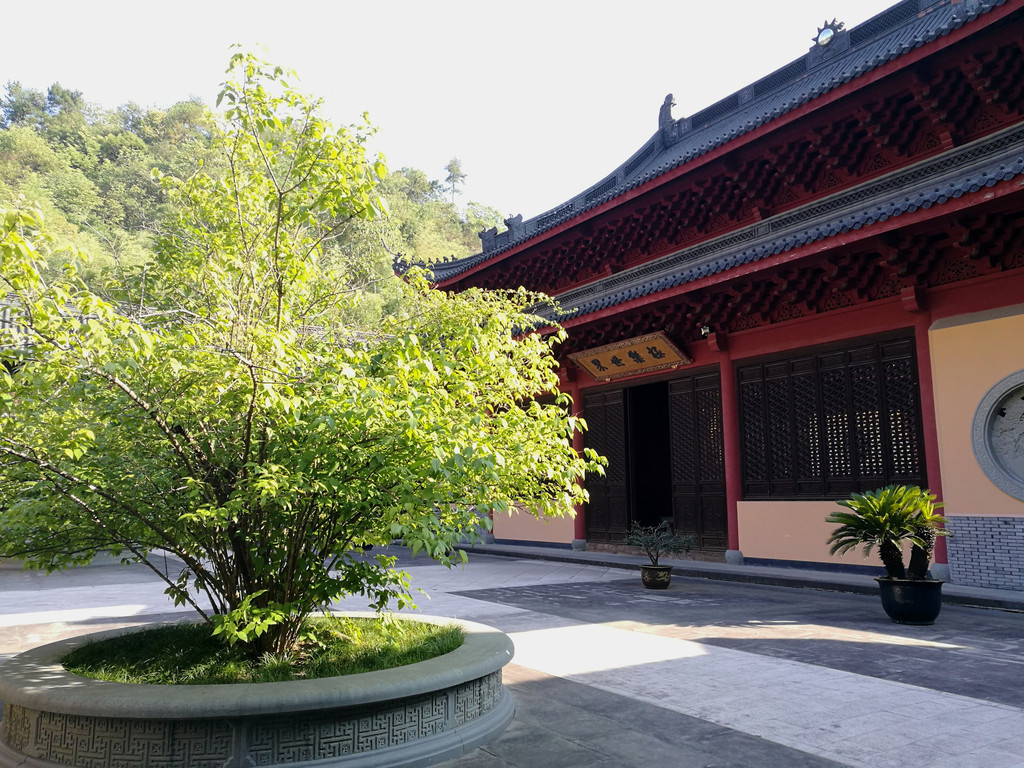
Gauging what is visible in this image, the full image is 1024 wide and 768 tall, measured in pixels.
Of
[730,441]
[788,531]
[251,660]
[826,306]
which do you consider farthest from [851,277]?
[251,660]

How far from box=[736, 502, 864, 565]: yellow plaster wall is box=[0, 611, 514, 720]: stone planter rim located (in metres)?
7.57

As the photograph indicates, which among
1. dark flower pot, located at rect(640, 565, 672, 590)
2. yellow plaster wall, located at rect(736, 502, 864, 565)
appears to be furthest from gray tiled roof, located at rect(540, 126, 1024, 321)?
dark flower pot, located at rect(640, 565, 672, 590)

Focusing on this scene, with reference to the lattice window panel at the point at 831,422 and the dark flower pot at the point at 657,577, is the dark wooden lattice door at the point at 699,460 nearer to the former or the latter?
the lattice window panel at the point at 831,422

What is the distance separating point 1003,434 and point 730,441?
12.8 feet

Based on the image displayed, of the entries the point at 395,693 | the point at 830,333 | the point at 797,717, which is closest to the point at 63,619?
the point at 395,693

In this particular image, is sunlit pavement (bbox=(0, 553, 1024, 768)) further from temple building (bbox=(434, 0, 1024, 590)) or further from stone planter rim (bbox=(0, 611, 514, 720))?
temple building (bbox=(434, 0, 1024, 590))

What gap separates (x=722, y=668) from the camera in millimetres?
5289

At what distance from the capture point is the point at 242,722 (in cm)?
327

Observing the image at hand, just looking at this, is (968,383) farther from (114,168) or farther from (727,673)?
(114,168)

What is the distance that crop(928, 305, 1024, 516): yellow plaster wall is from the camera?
27.3 ft

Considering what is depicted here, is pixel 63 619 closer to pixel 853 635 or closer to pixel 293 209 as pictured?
pixel 293 209

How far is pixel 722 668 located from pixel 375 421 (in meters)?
3.34

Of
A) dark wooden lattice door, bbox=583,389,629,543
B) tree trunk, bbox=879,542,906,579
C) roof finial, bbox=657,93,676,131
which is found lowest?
tree trunk, bbox=879,542,906,579

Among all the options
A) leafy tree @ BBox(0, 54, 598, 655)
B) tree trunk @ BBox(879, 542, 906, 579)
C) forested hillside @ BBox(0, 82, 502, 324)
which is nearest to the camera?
leafy tree @ BBox(0, 54, 598, 655)
